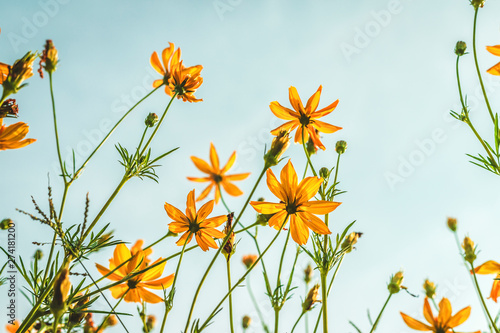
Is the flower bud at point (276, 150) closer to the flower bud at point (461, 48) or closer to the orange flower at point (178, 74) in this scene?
the orange flower at point (178, 74)

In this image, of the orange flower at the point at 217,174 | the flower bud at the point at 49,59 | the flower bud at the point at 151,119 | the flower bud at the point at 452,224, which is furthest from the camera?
the flower bud at the point at 452,224

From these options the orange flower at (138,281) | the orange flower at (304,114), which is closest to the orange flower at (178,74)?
the orange flower at (304,114)

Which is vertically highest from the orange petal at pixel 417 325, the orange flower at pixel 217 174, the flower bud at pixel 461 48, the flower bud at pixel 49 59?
the flower bud at pixel 461 48

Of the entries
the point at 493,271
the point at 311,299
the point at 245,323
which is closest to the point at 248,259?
the point at 245,323

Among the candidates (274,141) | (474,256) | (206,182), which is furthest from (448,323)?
(206,182)

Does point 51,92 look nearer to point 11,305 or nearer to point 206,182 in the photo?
point 206,182

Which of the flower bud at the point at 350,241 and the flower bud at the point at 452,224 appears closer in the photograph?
the flower bud at the point at 350,241

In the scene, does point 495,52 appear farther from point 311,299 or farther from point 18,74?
point 18,74
